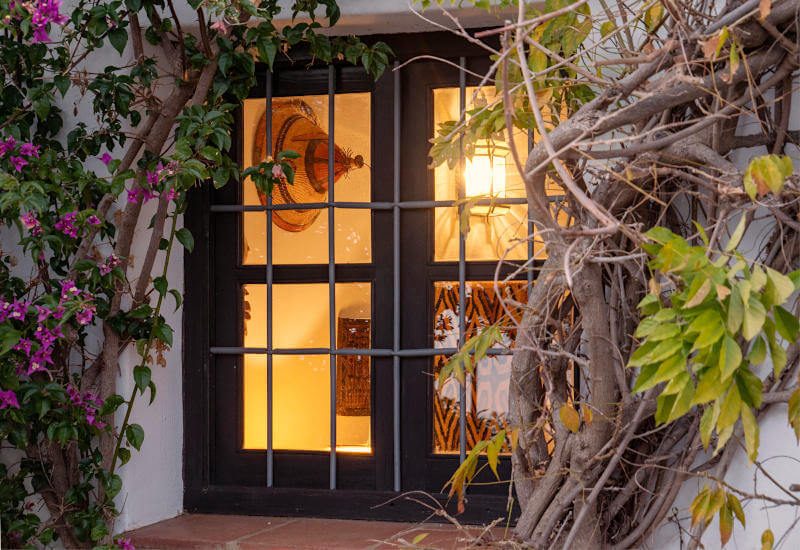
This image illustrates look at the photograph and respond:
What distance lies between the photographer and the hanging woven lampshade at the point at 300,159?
13.1 feet

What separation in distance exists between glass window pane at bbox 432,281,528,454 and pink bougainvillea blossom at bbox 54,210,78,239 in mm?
1291

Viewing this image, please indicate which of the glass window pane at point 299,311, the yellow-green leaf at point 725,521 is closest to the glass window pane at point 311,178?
the glass window pane at point 299,311

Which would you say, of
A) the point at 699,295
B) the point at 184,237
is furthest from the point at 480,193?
the point at 699,295

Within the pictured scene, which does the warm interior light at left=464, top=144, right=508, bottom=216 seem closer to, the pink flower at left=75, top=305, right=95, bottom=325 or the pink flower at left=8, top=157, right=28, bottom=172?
the pink flower at left=75, top=305, right=95, bottom=325

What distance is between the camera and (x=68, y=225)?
3.48m

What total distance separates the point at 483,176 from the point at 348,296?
67cm

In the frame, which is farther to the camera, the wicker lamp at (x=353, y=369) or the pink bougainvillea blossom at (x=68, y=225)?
the wicker lamp at (x=353, y=369)

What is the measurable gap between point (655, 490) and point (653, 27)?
1334 mm

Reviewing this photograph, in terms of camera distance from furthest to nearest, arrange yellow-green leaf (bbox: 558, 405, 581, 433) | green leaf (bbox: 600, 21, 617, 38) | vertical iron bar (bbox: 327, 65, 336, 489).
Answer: vertical iron bar (bbox: 327, 65, 336, 489)
green leaf (bbox: 600, 21, 617, 38)
yellow-green leaf (bbox: 558, 405, 581, 433)

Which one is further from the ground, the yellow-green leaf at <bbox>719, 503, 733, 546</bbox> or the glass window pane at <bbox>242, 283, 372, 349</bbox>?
the glass window pane at <bbox>242, 283, 372, 349</bbox>

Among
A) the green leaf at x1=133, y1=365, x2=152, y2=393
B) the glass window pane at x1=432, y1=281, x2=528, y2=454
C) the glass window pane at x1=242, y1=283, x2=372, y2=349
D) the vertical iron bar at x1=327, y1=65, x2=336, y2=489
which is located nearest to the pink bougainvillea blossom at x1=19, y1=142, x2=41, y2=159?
the green leaf at x1=133, y1=365, x2=152, y2=393

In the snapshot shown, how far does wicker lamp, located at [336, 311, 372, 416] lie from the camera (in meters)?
3.90

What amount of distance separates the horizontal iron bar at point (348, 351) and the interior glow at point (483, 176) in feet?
1.89

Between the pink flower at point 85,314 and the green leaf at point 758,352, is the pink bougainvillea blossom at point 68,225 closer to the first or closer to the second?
the pink flower at point 85,314
